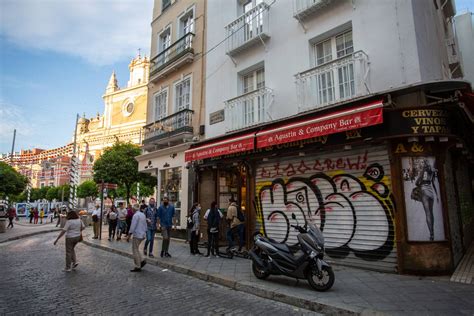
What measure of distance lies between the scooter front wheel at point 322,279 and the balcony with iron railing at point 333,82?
4.46 metres

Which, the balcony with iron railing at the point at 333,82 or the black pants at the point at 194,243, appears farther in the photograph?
the black pants at the point at 194,243

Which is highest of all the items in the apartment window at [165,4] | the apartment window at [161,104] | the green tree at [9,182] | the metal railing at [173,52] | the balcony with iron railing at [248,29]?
the apartment window at [165,4]

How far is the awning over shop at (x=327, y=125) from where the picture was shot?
6891mm

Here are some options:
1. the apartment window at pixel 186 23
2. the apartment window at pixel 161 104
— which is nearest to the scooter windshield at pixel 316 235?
the apartment window at pixel 161 104

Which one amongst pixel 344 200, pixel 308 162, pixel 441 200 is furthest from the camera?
pixel 308 162

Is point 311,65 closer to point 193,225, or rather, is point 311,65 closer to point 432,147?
point 432,147

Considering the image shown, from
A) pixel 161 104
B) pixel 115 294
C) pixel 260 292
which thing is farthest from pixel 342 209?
pixel 161 104

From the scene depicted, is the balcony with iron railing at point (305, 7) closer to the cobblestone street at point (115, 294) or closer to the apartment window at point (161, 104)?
the cobblestone street at point (115, 294)

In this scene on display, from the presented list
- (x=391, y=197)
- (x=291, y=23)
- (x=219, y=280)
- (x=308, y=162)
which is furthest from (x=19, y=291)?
(x=291, y=23)

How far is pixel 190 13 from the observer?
1538cm

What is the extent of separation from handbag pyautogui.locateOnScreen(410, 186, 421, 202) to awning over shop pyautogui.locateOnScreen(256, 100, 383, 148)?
181 cm

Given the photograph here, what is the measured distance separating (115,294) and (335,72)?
7488 millimetres

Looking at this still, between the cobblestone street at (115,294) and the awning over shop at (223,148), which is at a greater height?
the awning over shop at (223,148)

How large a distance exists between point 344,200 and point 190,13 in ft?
39.8
